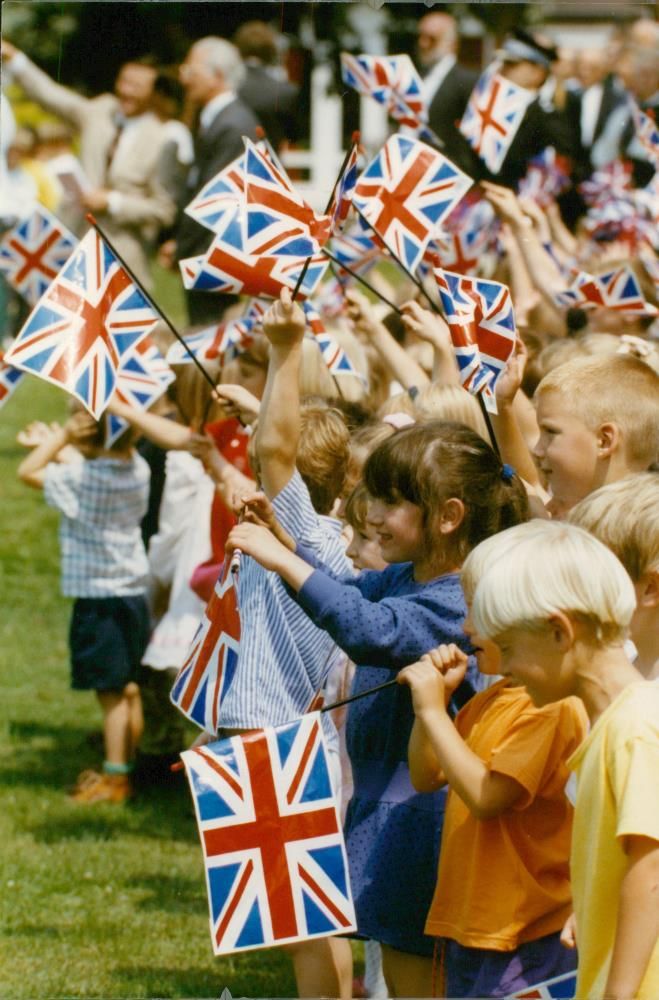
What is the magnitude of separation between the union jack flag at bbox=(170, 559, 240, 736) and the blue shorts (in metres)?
2.47

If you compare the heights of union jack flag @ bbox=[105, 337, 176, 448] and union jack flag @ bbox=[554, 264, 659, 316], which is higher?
union jack flag @ bbox=[105, 337, 176, 448]

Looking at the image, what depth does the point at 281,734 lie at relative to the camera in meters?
3.52

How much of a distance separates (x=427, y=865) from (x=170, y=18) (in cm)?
1831

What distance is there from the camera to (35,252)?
6223 mm

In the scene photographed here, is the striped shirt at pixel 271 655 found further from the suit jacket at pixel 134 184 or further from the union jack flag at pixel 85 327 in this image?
the suit jacket at pixel 134 184

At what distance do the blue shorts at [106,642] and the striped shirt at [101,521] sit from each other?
59 mm

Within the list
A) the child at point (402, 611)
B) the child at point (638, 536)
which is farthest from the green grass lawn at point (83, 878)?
the child at point (638, 536)

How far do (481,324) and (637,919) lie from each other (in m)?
1.83

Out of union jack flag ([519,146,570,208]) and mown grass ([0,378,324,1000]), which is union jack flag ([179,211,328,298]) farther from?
union jack flag ([519,146,570,208])

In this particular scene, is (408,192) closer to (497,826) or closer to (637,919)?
(497,826)

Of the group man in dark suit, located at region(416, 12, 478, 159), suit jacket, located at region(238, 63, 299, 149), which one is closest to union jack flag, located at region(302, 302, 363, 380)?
man in dark suit, located at region(416, 12, 478, 159)

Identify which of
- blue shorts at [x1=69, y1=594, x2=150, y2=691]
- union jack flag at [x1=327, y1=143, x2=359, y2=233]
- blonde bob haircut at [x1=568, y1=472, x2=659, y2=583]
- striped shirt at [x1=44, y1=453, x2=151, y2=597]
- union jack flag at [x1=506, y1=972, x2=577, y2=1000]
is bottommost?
blue shorts at [x1=69, y1=594, x2=150, y2=691]

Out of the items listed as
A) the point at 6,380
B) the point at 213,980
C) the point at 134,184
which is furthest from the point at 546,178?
the point at 213,980

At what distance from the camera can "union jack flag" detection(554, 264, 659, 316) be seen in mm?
5938
